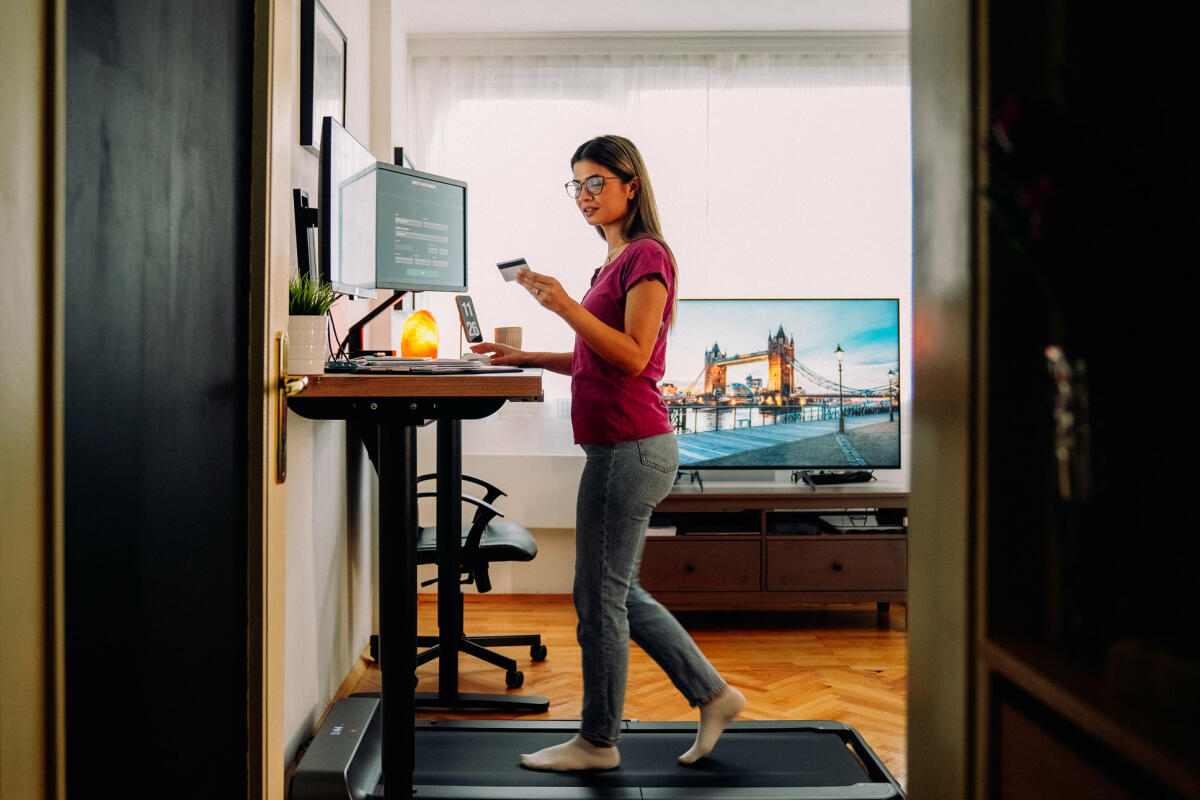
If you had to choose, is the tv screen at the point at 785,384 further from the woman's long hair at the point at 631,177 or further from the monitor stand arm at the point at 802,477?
the woman's long hair at the point at 631,177

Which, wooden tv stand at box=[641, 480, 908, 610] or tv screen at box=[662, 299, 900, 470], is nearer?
wooden tv stand at box=[641, 480, 908, 610]

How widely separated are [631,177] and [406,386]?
724mm

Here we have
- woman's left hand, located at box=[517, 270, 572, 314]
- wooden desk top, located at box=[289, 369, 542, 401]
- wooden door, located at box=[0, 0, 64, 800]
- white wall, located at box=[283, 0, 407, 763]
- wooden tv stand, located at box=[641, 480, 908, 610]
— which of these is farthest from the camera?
wooden tv stand, located at box=[641, 480, 908, 610]

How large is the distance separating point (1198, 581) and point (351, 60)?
3007mm

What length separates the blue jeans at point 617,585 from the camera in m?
1.86

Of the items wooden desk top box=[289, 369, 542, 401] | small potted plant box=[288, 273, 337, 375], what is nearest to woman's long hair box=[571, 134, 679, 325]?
wooden desk top box=[289, 369, 542, 401]

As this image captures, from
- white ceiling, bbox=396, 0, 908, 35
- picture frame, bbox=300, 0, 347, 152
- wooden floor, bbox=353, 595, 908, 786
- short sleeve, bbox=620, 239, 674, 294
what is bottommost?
wooden floor, bbox=353, 595, 908, 786

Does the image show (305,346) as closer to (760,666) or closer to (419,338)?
(419,338)

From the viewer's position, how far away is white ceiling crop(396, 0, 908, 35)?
352 cm

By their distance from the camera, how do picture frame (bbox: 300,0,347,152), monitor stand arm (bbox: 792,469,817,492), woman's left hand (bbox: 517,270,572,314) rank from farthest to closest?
monitor stand arm (bbox: 792,469,817,492) < picture frame (bbox: 300,0,347,152) < woman's left hand (bbox: 517,270,572,314)

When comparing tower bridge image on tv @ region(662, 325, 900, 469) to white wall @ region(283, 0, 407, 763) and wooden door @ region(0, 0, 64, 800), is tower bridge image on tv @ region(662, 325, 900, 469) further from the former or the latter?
wooden door @ region(0, 0, 64, 800)

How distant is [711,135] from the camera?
382cm

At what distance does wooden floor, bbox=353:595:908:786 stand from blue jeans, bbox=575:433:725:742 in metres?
0.50

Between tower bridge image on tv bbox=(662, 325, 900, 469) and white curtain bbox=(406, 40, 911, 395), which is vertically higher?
white curtain bbox=(406, 40, 911, 395)
